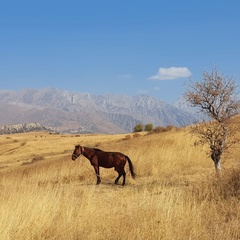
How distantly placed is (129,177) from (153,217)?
8.98 m

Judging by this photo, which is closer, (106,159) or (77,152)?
(106,159)

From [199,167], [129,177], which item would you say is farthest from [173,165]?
[129,177]

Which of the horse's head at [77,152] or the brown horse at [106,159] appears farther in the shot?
the horse's head at [77,152]

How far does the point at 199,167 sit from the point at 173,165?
1442mm

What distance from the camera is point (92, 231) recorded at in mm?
6449

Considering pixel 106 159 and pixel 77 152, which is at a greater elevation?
pixel 77 152

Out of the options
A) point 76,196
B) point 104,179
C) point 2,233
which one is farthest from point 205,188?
point 104,179

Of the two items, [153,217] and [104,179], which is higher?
[153,217]

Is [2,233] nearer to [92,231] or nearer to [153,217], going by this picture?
[92,231]

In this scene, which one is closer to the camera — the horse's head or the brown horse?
the brown horse

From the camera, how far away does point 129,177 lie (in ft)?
52.7

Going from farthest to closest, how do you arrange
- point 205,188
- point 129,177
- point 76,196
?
point 129,177, point 76,196, point 205,188

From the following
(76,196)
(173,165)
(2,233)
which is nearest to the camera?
(2,233)

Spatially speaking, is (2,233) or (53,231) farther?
Answer: (53,231)
